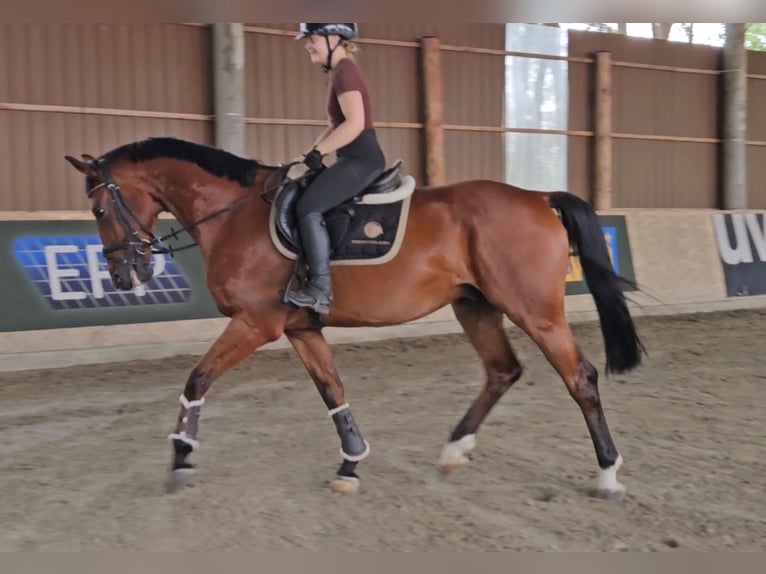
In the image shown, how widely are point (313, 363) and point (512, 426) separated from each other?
5.49 ft


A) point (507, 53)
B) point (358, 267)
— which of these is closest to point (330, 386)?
point (358, 267)

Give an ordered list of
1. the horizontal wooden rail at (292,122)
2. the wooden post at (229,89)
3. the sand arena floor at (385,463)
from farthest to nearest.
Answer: the wooden post at (229,89) → the horizontal wooden rail at (292,122) → the sand arena floor at (385,463)

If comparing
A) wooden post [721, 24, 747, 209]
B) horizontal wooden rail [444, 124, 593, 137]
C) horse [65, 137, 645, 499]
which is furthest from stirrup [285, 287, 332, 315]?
wooden post [721, 24, 747, 209]

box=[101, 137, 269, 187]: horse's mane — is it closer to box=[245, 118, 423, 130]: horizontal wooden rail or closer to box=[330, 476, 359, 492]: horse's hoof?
box=[330, 476, 359, 492]: horse's hoof

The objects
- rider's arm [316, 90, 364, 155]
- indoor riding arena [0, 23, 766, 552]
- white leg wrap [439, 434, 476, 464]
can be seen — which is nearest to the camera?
indoor riding arena [0, 23, 766, 552]

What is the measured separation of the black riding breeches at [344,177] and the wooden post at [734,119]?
10133 mm

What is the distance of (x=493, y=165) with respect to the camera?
11.1 metres

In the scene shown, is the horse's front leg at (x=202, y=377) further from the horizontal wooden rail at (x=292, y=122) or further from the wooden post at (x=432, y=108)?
the wooden post at (x=432, y=108)

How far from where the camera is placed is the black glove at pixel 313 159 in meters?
3.92

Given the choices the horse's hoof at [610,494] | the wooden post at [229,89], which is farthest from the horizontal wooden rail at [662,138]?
the horse's hoof at [610,494]

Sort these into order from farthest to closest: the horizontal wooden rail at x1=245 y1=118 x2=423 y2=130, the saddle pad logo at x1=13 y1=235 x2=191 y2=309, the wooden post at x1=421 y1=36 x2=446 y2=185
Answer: the wooden post at x1=421 y1=36 x2=446 y2=185
the horizontal wooden rail at x1=245 y1=118 x2=423 y2=130
the saddle pad logo at x1=13 y1=235 x2=191 y2=309

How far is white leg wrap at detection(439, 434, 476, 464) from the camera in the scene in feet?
13.9

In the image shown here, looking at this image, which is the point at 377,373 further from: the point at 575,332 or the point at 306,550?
the point at 306,550

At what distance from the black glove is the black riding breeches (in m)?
0.07
